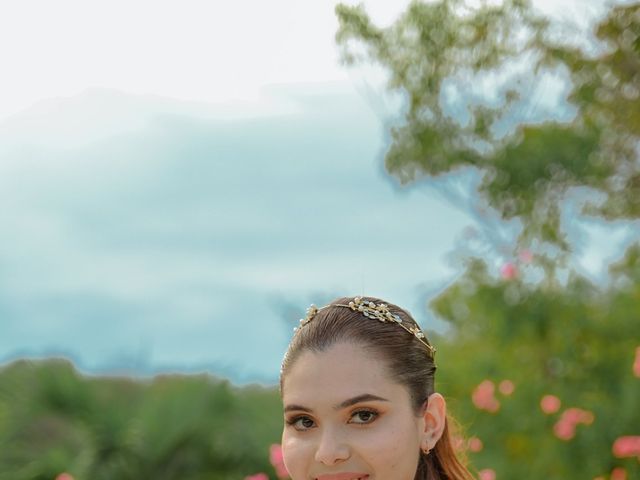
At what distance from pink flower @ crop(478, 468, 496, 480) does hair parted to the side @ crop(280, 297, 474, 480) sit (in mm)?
3119

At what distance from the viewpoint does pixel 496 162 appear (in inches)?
363

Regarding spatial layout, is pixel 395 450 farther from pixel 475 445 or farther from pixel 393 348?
pixel 475 445

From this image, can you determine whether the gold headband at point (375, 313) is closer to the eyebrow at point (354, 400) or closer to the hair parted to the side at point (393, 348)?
the hair parted to the side at point (393, 348)

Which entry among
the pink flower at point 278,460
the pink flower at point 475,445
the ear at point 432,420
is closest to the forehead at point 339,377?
the ear at point 432,420

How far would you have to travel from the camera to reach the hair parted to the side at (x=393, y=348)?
2758 mm

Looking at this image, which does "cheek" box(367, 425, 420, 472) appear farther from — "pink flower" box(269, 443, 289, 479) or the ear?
"pink flower" box(269, 443, 289, 479)

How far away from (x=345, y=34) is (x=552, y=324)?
3299 mm

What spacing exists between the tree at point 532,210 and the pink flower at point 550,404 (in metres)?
0.01

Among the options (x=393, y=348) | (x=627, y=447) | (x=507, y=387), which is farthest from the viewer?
(x=507, y=387)

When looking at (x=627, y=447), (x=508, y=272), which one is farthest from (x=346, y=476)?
(x=508, y=272)

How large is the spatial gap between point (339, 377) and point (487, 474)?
12.4ft

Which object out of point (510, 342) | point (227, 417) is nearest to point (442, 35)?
point (510, 342)

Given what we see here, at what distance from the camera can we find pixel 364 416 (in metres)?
2.66

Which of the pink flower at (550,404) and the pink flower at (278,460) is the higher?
the pink flower at (550,404)
